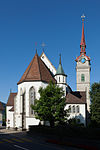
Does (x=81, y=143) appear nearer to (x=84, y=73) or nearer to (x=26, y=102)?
(x=26, y=102)

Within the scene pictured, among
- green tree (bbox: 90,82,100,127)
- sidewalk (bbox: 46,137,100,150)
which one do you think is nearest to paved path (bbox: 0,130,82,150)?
sidewalk (bbox: 46,137,100,150)

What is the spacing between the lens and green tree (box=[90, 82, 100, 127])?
45406 mm

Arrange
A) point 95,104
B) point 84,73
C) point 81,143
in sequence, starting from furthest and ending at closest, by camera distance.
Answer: point 84,73
point 95,104
point 81,143

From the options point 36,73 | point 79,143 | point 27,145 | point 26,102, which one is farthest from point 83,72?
point 27,145

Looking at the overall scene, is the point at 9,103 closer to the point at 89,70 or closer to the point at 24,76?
the point at 24,76

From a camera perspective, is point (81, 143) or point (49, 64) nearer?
point (81, 143)

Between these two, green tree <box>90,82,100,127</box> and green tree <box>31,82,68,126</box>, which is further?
green tree <box>90,82,100,127</box>

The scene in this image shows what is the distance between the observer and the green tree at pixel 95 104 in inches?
1788

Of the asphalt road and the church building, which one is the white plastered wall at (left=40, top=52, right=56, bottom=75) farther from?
the asphalt road

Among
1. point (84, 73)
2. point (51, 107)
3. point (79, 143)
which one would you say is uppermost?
point (84, 73)

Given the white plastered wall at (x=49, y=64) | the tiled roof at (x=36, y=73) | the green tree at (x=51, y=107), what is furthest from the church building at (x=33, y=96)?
the green tree at (x=51, y=107)

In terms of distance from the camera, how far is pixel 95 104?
156 ft

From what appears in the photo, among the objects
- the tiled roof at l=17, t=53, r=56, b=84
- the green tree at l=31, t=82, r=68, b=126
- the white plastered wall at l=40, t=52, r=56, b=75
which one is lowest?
the green tree at l=31, t=82, r=68, b=126

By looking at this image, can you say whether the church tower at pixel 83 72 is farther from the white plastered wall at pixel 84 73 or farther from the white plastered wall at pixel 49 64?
the white plastered wall at pixel 49 64
